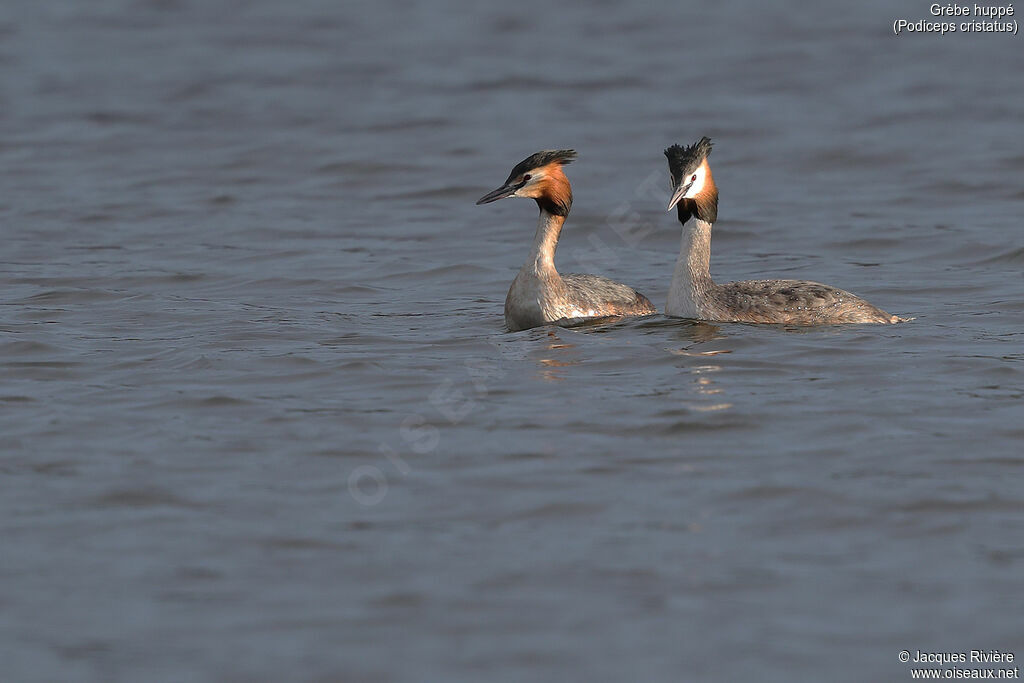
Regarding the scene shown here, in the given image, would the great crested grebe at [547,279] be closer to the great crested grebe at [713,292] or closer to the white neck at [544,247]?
the white neck at [544,247]

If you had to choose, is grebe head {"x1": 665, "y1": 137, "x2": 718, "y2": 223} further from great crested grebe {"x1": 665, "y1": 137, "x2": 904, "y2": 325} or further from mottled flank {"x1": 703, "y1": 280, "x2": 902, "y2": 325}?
mottled flank {"x1": 703, "y1": 280, "x2": 902, "y2": 325}

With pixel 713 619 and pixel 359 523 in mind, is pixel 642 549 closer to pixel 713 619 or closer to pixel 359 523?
pixel 713 619

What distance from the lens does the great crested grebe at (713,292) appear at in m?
11.6

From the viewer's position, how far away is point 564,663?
619 centimetres

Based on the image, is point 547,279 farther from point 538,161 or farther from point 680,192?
point 680,192

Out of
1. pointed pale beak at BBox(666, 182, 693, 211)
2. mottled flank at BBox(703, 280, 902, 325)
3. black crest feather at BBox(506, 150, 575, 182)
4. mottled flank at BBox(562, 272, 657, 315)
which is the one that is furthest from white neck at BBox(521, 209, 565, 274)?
mottled flank at BBox(703, 280, 902, 325)

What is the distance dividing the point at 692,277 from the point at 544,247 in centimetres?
115

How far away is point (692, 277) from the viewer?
1192 cm

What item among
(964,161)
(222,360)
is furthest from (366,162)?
(222,360)

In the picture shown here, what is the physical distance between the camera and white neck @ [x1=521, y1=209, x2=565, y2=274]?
39.7 feet

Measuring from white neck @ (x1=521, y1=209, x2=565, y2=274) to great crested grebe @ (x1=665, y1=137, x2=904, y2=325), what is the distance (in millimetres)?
958

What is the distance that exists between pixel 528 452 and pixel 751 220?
878cm

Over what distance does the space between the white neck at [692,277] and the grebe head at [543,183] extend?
1.00m

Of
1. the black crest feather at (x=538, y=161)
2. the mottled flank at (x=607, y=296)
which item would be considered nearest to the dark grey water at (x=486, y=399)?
the mottled flank at (x=607, y=296)
